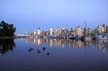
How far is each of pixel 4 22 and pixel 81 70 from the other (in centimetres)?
8515

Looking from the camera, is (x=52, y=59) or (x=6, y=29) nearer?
(x=52, y=59)

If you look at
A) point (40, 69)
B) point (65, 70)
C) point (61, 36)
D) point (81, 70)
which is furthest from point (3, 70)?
point (61, 36)

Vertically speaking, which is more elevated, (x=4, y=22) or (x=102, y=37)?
(x=4, y=22)

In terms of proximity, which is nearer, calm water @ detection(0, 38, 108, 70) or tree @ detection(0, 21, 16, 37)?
calm water @ detection(0, 38, 108, 70)

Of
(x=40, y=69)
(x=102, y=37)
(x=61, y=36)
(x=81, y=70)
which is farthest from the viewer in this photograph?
(x=61, y=36)

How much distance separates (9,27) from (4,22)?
3093mm

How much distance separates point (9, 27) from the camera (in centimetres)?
9725

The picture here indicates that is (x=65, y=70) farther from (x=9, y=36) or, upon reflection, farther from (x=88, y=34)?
(x=88, y=34)

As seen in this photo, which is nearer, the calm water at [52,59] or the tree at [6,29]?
the calm water at [52,59]

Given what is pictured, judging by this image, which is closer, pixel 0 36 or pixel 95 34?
pixel 0 36

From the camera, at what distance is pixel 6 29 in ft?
310

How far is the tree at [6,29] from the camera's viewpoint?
9331 cm

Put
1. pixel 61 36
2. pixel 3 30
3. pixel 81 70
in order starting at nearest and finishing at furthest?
pixel 81 70
pixel 3 30
pixel 61 36

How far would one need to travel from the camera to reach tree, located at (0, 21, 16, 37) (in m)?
93.3
